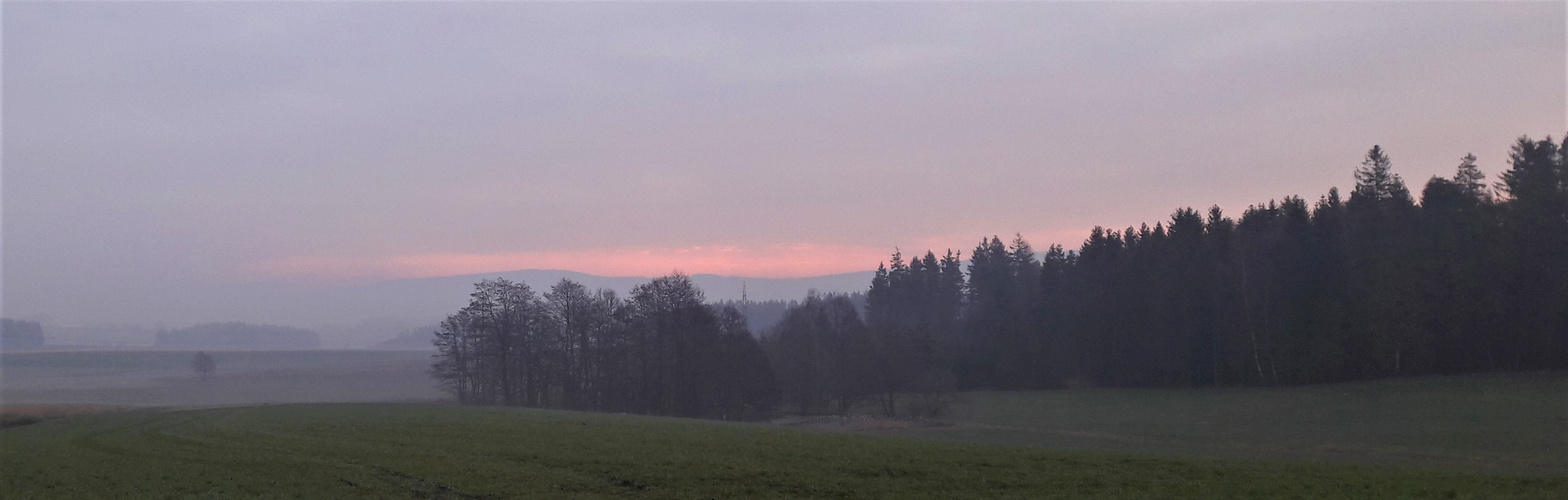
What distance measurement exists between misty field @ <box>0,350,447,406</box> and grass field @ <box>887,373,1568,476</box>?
57634mm

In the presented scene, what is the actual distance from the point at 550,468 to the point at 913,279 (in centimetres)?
10724

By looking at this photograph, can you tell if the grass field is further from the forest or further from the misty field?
the misty field

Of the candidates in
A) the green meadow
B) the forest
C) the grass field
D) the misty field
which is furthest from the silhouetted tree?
the grass field

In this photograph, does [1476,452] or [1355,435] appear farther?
[1355,435]

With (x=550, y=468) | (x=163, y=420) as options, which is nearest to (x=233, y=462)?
(x=550, y=468)

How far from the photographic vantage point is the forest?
53281mm

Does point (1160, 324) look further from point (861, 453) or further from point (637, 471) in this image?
point (637, 471)

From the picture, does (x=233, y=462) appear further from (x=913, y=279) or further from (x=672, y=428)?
(x=913, y=279)

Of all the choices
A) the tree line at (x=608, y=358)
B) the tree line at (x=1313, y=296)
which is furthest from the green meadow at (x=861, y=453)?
the tree line at (x=608, y=358)

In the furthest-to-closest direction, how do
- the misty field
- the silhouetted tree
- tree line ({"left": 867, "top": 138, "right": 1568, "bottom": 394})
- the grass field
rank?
the silhouetted tree < the misty field < tree line ({"left": 867, "top": 138, "right": 1568, "bottom": 394}) < the grass field

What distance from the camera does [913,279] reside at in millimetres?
126688

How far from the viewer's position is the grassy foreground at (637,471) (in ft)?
61.9

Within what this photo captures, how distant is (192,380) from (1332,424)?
439 ft

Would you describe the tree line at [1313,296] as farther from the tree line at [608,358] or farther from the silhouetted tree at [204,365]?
the silhouetted tree at [204,365]
